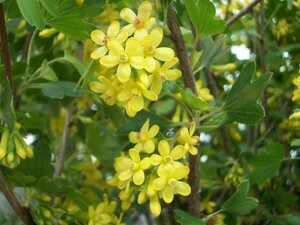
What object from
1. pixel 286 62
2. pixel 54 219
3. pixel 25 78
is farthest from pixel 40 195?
pixel 286 62

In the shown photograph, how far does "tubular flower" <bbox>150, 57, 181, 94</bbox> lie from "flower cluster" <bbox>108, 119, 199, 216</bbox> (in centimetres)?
7

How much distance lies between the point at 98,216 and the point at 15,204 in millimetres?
143

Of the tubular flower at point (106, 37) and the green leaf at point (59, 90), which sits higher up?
the tubular flower at point (106, 37)

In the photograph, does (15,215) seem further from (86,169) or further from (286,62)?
(286,62)

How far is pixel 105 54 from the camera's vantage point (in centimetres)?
82

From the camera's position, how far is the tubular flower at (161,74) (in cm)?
81

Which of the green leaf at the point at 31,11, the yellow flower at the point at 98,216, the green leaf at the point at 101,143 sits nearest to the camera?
the green leaf at the point at 31,11

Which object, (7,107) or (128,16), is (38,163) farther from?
(128,16)

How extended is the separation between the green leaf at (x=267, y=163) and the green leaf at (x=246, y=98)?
18 centimetres

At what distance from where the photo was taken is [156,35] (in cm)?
79

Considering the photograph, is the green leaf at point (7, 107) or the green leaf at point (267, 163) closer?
the green leaf at point (7, 107)

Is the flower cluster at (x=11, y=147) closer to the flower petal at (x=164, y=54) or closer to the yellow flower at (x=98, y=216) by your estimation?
the yellow flower at (x=98, y=216)

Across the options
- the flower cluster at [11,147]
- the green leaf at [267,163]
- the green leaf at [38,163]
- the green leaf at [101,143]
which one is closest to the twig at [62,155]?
the green leaf at [101,143]

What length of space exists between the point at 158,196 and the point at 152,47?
22 centimetres
